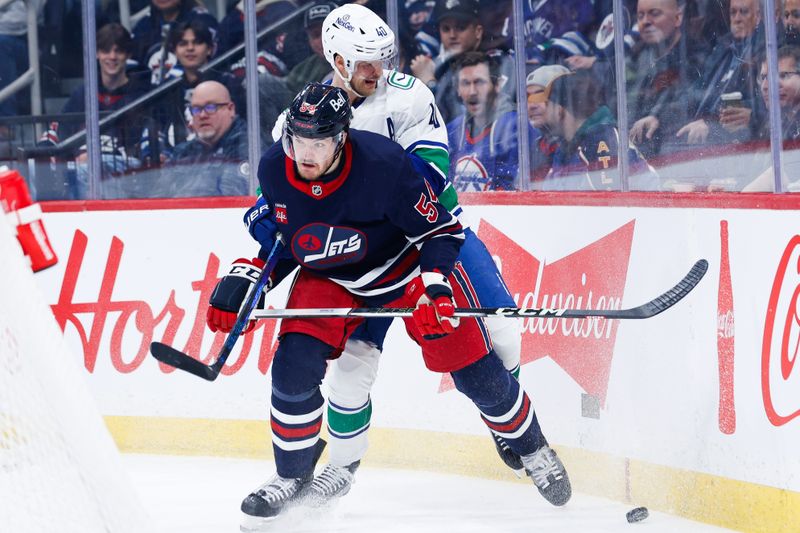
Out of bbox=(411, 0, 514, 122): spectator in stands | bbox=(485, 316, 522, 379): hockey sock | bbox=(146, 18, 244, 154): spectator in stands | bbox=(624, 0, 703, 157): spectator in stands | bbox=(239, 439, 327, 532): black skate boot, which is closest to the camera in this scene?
bbox=(239, 439, 327, 532): black skate boot

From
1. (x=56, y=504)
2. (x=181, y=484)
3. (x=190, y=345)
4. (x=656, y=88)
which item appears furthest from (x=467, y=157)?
(x=56, y=504)

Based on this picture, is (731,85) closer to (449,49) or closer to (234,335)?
(449,49)

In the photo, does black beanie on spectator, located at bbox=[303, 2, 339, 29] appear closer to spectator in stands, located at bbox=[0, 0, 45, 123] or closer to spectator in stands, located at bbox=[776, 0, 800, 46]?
spectator in stands, located at bbox=[0, 0, 45, 123]

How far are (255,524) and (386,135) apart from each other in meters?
1.04

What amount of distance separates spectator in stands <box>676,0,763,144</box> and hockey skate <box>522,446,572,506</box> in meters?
1.10

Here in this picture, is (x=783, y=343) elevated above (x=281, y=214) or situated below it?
below

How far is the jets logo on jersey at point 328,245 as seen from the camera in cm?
311

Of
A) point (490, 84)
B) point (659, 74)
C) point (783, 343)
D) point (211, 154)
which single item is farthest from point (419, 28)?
point (783, 343)

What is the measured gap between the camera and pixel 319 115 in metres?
2.92

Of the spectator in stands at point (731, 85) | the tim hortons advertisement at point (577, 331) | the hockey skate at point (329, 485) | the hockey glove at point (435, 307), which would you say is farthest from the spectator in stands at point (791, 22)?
the hockey skate at point (329, 485)

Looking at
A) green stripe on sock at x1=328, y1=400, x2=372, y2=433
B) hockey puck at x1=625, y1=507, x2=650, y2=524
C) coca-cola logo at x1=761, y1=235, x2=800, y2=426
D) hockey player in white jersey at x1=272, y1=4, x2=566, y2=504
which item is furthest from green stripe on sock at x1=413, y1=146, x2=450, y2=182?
hockey puck at x1=625, y1=507, x2=650, y2=524

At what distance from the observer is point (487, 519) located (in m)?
3.43

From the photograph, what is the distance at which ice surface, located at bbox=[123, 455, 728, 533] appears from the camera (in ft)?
10.9

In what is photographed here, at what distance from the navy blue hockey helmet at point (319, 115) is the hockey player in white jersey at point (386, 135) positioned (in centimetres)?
25
